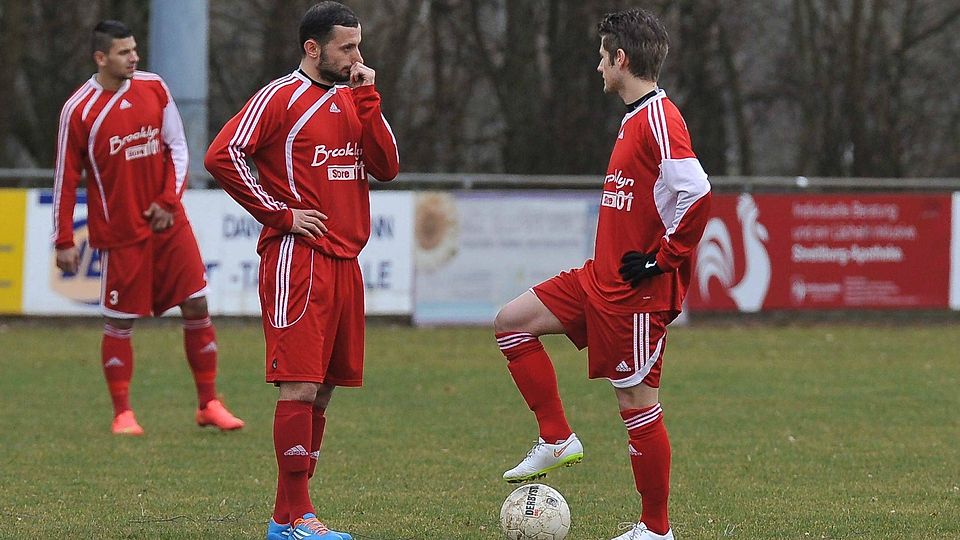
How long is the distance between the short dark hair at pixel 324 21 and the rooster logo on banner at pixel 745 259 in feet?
34.4

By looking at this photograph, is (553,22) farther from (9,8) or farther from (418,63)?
(9,8)

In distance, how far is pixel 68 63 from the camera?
2077 cm

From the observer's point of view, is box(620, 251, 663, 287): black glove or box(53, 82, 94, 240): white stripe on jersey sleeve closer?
box(620, 251, 663, 287): black glove

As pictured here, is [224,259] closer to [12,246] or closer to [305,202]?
[12,246]

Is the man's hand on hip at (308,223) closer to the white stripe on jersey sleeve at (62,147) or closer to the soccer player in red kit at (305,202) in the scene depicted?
the soccer player in red kit at (305,202)

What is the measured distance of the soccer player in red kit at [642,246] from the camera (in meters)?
5.67

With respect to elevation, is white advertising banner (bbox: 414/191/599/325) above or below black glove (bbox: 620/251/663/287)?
below

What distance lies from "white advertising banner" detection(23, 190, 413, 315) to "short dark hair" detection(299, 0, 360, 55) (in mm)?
9166

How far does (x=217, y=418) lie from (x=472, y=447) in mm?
1594

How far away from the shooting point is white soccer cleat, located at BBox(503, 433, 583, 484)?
607cm

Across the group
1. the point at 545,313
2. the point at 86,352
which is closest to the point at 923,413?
the point at 545,313

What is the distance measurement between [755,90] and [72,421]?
650 inches

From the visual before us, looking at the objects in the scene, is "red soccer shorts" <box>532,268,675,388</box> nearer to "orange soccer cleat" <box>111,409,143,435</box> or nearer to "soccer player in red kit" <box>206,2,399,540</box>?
"soccer player in red kit" <box>206,2,399,540</box>

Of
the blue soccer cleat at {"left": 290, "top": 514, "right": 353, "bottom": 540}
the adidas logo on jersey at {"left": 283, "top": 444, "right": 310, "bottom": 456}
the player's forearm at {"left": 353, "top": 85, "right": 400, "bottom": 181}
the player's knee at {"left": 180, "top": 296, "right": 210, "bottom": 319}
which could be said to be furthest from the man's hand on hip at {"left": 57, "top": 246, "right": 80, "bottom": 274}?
the blue soccer cleat at {"left": 290, "top": 514, "right": 353, "bottom": 540}
